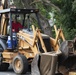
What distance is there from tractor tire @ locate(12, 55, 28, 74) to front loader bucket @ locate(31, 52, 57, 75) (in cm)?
124

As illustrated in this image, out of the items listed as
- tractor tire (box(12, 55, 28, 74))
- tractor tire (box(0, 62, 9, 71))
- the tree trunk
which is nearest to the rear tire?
tractor tire (box(0, 62, 9, 71))

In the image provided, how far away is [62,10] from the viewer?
66.7 feet

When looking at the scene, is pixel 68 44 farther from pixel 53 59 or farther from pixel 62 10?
pixel 62 10

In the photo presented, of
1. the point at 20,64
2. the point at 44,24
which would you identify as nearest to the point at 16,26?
the point at 20,64

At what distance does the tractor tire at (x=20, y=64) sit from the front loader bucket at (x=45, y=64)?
48.7 inches

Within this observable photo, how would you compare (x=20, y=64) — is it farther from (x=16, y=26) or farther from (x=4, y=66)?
(x=16, y=26)

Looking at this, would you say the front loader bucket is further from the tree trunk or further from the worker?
the tree trunk

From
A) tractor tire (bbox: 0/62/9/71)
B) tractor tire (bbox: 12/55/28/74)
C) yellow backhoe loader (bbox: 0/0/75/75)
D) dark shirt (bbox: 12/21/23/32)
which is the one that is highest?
dark shirt (bbox: 12/21/23/32)

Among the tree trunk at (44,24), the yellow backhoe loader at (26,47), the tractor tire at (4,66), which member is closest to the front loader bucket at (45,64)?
the yellow backhoe loader at (26,47)

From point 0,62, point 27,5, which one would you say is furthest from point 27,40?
point 27,5

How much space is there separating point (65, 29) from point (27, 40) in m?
A: 6.41

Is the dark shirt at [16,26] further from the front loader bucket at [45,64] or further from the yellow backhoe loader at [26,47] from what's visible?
the front loader bucket at [45,64]

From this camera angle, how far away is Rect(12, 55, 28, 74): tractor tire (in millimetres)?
14547

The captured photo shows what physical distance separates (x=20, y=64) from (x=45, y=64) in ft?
7.14
